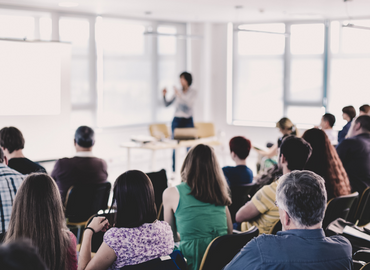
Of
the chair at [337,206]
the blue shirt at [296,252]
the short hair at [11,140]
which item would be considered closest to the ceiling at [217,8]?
the short hair at [11,140]

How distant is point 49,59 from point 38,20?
1.24m

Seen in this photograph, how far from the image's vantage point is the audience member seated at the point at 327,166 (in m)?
3.17

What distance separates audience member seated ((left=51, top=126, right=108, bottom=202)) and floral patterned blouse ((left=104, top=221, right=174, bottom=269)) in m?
2.05

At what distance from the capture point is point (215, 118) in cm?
1047

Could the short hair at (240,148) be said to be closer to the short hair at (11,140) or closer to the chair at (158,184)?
the chair at (158,184)

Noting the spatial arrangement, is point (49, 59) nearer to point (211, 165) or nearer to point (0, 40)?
point (0, 40)

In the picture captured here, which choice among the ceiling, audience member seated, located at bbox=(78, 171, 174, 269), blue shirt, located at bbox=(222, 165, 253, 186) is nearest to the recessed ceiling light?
the ceiling

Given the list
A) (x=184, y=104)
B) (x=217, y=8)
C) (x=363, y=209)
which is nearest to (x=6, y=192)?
(x=363, y=209)

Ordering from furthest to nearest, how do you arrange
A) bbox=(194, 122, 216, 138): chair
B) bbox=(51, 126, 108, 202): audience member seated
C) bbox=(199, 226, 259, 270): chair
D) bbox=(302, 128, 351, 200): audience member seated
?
bbox=(194, 122, 216, 138): chair < bbox=(51, 126, 108, 202): audience member seated < bbox=(302, 128, 351, 200): audience member seated < bbox=(199, 226, 259, 270): chair

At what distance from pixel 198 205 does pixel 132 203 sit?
746mm

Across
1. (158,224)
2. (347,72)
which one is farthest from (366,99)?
(158,224)

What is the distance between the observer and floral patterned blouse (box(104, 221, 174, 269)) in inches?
76.9

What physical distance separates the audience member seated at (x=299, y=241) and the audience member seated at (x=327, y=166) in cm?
151

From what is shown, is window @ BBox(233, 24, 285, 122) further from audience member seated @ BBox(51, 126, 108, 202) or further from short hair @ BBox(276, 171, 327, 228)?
short hair @ BBox(276, 171, 327, 228)
